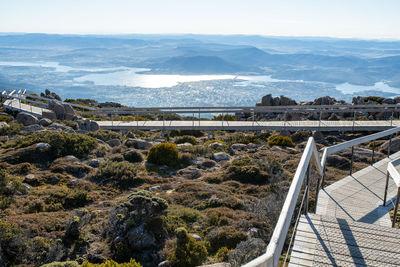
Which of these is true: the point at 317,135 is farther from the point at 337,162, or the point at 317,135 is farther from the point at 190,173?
the point at 190,173

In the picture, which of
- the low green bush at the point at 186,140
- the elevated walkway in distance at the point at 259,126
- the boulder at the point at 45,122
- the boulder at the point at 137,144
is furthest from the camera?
the boulder at the point at 45,122

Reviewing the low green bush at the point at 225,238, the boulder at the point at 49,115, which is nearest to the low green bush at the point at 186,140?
the boulder at the point at 49,115

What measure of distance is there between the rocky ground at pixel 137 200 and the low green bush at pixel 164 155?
0.20 metres

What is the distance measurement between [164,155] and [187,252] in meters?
7.72

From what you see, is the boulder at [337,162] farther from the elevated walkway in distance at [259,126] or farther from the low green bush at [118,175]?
the low green bush at [118,175]

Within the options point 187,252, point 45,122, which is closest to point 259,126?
point 45,122

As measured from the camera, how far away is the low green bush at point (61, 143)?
1410 cm

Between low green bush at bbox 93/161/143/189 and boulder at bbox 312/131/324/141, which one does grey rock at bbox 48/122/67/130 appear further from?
boulder at bbox 312/131/324/141

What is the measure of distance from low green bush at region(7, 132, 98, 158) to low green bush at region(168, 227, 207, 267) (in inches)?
339

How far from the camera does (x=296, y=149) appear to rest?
17047 millimetres

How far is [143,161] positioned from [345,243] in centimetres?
1126

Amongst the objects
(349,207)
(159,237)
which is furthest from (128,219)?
(349,207)

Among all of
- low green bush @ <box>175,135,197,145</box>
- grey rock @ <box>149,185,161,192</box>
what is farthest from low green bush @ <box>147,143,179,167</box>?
low green bush @ <box>175,135,197,145</box>

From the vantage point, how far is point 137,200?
8023 mm
